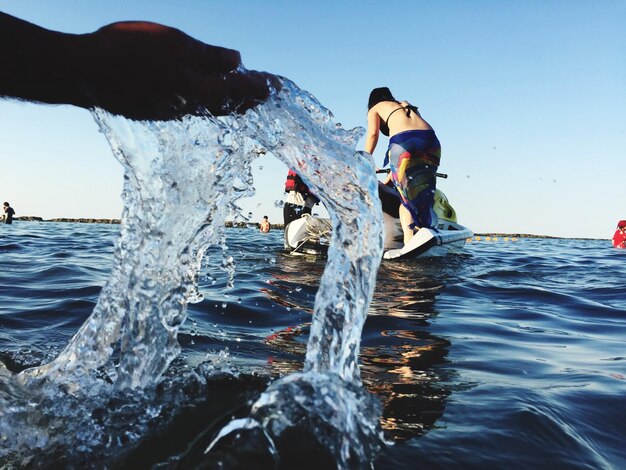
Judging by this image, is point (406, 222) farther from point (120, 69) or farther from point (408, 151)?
point (120, 69)

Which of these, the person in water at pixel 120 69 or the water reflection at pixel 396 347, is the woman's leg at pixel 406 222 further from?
the person in water at pixel 120 69

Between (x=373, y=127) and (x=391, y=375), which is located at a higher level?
(x=373, y=127)

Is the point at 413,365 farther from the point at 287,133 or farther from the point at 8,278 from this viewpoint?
the point at 8,278

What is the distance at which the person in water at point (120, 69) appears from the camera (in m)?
1.34

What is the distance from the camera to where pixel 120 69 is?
1364mm

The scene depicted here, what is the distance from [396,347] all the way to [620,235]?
13.1m

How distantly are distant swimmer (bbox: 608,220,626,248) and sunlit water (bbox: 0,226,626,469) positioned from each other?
946cm

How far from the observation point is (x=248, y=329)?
10.1 ft

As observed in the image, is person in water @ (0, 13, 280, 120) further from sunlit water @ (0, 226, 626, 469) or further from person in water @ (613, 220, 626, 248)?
person in water @ (613, 220, 626, 248)

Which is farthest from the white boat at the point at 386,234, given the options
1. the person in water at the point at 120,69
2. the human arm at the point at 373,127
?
the person in water at the point at 120,69

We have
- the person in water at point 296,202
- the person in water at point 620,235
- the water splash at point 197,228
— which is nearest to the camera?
the water splash at point 197,228

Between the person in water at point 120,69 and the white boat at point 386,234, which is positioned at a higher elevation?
the person in water at point 120,69

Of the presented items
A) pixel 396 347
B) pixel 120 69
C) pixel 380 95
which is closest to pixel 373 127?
pixel 380 95

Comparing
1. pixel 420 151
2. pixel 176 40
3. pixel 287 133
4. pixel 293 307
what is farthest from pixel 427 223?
pixel 176 40
